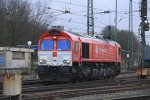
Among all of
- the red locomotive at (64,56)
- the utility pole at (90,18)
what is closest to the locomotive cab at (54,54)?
the red locomotive at (64,56)

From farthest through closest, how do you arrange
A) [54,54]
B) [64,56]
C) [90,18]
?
[90,18], [54,54], [64,56]

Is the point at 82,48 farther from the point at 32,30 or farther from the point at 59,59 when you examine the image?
the point at 32,30

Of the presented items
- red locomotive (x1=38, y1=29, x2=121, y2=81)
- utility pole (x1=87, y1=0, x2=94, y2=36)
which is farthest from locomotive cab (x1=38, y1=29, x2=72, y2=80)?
utility pole (x1=87, y1=0, x2=94, y2=36)

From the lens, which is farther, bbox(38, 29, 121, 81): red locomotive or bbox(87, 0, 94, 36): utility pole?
bbox(87, 0, 94, 36): utility pole

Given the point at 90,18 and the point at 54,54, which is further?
the point at 90,18

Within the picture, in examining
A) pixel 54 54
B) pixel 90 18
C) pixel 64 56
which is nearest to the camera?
pixel 64 56

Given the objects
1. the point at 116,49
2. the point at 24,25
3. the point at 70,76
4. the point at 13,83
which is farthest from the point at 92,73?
the point at 24,25

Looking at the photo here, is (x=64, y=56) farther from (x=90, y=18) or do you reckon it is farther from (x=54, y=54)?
(x=90, y=18)

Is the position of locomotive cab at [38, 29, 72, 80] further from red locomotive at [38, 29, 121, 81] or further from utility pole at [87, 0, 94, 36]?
utility pole at [87, 0, 94, 36]

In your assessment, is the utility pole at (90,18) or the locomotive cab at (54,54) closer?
the locomotive cab at (54,54)

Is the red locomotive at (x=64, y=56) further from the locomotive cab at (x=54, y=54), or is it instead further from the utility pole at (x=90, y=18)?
the utility pole at (x=90, y=18)

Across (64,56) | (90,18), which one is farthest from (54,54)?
(90,18)

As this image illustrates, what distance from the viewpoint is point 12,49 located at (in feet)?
45.7

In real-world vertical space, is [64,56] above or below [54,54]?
below
